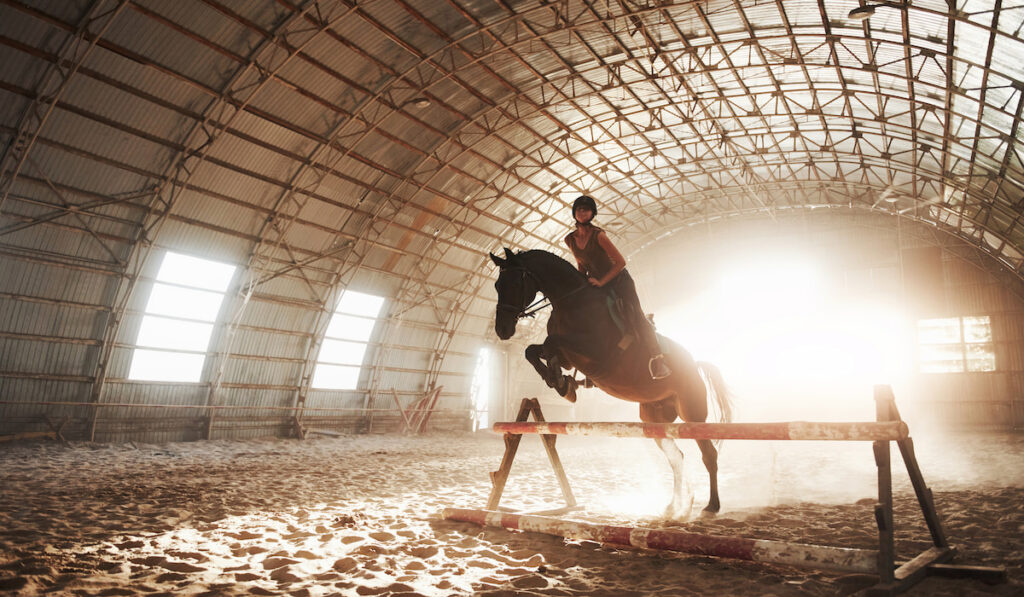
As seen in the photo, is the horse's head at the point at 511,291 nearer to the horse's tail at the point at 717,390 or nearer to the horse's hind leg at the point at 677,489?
the horse's hind leg at the point at 677,489

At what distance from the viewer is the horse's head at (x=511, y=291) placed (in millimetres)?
6121

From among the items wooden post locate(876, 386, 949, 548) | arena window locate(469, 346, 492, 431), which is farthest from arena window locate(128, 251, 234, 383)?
wooden post locate(876, 386, 949, 548)

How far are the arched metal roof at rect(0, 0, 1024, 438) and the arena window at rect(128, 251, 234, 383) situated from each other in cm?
63

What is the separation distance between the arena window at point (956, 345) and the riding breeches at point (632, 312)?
91.8 ft

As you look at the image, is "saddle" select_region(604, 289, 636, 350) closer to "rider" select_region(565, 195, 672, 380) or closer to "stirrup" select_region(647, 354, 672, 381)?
"rider" select_region(565, 195, 672, 380)

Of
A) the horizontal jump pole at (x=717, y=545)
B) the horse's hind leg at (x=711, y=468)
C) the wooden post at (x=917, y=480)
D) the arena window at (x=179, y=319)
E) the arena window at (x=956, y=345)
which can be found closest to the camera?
the horizontal jump pole at (x=717, y=545)

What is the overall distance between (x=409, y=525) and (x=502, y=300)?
2.97 metres

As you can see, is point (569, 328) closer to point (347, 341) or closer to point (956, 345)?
point (347, 341)

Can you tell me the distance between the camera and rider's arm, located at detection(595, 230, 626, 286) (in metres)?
6.55

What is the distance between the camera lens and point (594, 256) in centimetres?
682

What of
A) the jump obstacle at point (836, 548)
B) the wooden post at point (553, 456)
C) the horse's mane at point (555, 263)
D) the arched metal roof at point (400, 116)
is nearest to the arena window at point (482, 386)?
the arched metal roof at point (400, 116)

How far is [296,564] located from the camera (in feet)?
16.6

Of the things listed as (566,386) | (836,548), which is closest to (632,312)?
(566,386)

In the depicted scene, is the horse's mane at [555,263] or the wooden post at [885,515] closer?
the wooden post at [885,515]
